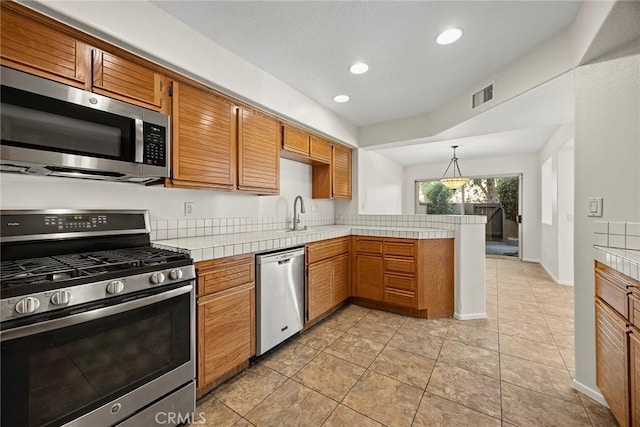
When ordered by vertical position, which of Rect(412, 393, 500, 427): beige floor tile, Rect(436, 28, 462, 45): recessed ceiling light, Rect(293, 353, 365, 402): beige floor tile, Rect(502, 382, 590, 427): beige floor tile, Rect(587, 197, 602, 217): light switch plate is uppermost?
Rect(436, 28, 462, 45): recessed ceiling light

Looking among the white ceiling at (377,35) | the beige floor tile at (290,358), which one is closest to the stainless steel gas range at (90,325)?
the beige floor tile at (290,358)

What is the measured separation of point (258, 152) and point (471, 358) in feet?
8.18

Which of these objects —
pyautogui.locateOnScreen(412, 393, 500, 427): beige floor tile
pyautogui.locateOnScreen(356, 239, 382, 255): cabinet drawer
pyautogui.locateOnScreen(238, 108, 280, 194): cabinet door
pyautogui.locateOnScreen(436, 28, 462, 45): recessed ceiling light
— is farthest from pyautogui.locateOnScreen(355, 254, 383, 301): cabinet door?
pyautogui.locateOnScreen(436, 28, 462, 45): recessed ceiling light

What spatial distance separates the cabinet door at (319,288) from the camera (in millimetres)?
2578

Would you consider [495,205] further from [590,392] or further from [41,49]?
[41,49]

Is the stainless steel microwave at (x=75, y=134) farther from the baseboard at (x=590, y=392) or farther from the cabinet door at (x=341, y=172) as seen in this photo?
the baseboard at (x=590, y=392)

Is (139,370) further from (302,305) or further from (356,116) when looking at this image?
(356,116)

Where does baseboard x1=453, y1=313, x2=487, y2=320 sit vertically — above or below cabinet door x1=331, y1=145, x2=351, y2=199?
below

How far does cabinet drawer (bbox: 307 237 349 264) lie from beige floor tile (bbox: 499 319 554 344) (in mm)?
1751

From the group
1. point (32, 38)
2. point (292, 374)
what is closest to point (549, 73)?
point (292, 374)

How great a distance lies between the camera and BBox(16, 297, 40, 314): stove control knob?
3.15 feet

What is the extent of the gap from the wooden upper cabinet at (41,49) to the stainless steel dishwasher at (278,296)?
1496 mm

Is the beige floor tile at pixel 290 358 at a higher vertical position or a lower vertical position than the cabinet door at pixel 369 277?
lower

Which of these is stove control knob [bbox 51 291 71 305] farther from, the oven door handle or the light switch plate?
the light switch plate
